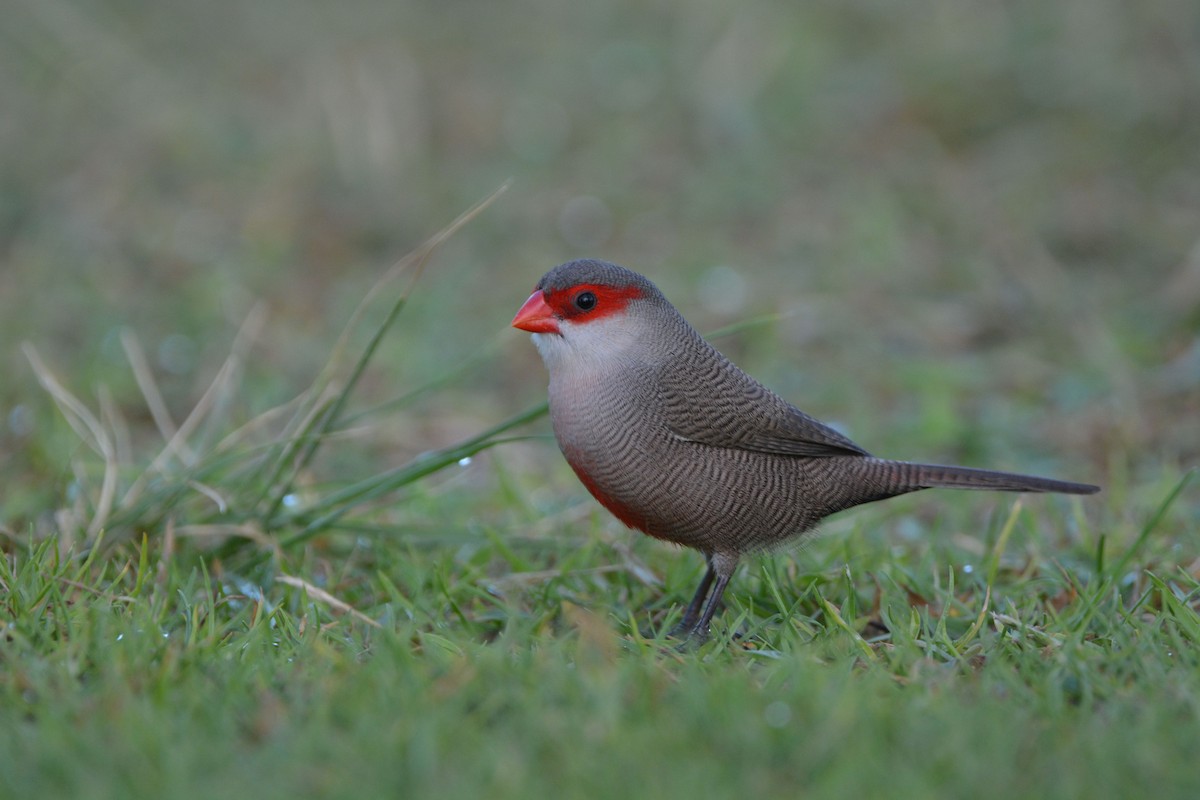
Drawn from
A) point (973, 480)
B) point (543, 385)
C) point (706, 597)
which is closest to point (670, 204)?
point (543, 385)

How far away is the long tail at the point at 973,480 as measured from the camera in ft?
10.8

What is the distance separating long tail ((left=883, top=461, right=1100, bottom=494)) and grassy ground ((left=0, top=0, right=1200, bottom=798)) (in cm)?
29

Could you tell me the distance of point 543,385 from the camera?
6137 mm

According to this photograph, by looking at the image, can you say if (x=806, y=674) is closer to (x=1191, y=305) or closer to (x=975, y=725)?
(x=975, y=725)

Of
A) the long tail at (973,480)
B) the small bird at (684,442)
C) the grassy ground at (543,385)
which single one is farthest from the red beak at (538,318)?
the long tail at (973,480)

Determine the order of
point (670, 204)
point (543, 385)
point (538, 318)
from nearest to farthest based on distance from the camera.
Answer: point (538, 318) < point (543, 385) < point (670, 204)

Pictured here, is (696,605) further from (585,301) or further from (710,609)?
(585,301)

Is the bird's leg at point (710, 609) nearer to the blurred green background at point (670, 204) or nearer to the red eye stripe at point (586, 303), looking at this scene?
the red eye stripe at point (586, 303)

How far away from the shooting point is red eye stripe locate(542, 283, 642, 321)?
11.6ft

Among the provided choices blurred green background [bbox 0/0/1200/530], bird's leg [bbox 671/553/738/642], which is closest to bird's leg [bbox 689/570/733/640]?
bird's leg [bbox 671/553/738/642]

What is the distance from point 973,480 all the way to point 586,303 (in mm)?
1158

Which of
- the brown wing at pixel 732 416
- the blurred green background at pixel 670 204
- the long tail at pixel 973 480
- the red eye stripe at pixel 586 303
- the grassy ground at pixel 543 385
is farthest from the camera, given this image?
the blurred green background at pixel 670 204

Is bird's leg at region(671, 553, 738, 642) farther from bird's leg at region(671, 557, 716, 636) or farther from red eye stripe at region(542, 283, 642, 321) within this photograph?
red eye stripe at region(542, 283, 642, 321)

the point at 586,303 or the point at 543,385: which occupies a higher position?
the point at 586,303
